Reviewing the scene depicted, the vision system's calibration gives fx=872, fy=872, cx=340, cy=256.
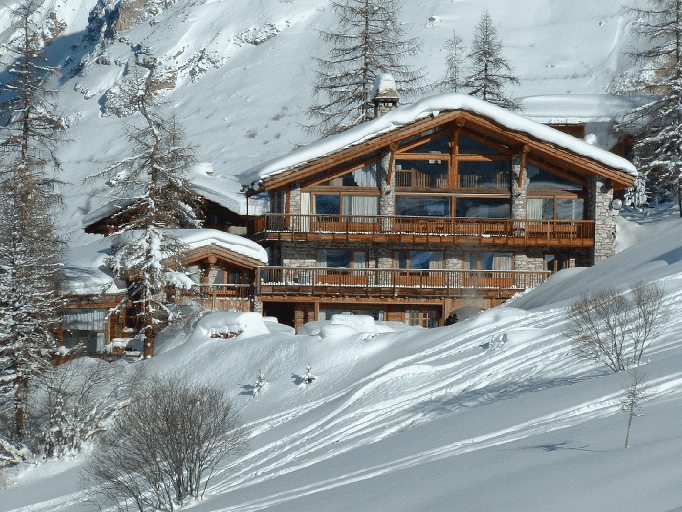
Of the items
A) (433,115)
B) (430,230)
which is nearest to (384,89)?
(433,115)

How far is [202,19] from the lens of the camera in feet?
306

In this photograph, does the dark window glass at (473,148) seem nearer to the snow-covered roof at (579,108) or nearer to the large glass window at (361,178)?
the large glass window at (361,178)

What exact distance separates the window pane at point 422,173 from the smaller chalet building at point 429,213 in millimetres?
37

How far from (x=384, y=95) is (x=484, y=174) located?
5.44 metres

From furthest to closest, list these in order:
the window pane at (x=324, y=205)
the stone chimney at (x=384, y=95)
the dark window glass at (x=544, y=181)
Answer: the stone chimney at (x=384, y=95) → the dark window glass at (x=544, y=181) → the window pane at (x=324, y=205)

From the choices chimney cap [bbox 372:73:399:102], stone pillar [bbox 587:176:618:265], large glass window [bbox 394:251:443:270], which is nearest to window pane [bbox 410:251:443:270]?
large glass window [bbox 394:251:443:270]

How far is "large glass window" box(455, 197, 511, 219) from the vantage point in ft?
105

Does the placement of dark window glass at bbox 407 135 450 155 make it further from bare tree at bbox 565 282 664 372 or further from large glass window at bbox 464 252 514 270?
bare tree at bbox 565 282 664 372

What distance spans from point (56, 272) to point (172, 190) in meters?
3.98

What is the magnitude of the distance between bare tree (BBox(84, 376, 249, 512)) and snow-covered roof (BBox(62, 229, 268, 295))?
460 inches

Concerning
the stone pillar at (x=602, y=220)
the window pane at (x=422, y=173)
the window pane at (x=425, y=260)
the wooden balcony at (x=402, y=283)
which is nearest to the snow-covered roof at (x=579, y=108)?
the stone pillar at (x=602, y=220)

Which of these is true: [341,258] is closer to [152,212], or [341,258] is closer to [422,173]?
[422,173]

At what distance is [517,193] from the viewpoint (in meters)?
31.8

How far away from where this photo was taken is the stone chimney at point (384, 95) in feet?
113
